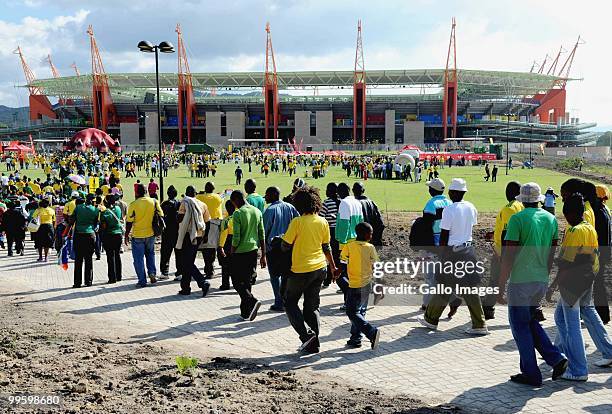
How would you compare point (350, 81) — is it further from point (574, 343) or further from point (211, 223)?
point (574, 343)

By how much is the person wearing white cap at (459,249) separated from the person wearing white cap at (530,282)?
124 centimetres

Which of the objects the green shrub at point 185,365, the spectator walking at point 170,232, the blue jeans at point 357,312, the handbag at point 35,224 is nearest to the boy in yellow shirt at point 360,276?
the blue jeans at point 357,312

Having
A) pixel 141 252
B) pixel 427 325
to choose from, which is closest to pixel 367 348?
pixel 427 325

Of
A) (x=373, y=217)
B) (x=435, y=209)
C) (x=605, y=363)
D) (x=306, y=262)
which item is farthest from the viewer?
(x=373, y=217)

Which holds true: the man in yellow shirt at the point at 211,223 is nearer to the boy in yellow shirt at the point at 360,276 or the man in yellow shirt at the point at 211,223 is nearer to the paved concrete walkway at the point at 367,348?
the paved concrete walkway at the point at 367,348

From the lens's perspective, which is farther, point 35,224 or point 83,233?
point 35,224

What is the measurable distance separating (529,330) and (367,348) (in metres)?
1.83

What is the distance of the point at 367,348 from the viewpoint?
6.26 meters

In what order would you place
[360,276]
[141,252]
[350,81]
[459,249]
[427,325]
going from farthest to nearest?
[350,81]
[141,252]
[427,325]
[459,249]
[360,276]

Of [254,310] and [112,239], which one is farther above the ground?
[112,239]

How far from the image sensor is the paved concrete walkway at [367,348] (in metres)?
4.94

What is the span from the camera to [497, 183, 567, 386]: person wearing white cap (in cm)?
505

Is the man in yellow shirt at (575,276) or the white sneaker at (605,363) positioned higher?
the man in yellow shirt at (575,276)

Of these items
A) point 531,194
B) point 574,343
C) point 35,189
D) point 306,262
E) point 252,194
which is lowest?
point 574,343
